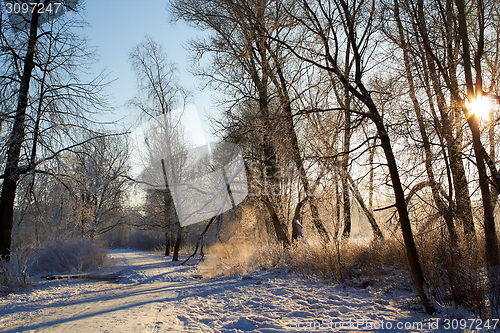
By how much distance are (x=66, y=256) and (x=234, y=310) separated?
11.4 metres

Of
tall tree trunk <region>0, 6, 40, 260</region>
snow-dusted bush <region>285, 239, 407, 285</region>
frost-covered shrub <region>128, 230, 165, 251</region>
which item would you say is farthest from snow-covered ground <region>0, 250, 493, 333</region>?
frost-covered shrub <region>128, 230, 165, 251</region>

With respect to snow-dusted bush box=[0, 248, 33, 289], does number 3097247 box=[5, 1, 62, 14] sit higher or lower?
higher

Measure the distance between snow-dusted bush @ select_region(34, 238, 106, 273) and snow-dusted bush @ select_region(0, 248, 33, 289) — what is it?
14.6 feet

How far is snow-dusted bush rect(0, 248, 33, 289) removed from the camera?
8.43 meters

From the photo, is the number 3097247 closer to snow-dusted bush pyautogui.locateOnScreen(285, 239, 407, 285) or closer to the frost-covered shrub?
snow-dusted bush pyautogui.locateOnScreen(285, 239, 407, 285)

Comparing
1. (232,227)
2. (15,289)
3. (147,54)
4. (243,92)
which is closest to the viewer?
(15,289)

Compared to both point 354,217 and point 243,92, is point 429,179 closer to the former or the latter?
point 354,217

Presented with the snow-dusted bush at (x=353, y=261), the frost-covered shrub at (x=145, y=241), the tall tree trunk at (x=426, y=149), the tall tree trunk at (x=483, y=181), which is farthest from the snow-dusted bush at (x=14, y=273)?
the frost-covered shrub at (x=145, y=241)

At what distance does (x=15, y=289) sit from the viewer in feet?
28.2

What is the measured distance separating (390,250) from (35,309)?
7.80 metres

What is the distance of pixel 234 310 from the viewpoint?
18.4 ft

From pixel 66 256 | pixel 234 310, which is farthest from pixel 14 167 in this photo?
pixel 234 310

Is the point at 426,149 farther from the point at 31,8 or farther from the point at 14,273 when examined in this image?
the point at 31,8

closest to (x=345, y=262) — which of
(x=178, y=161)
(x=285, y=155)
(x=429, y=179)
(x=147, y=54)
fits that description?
(x=429, y=179)
